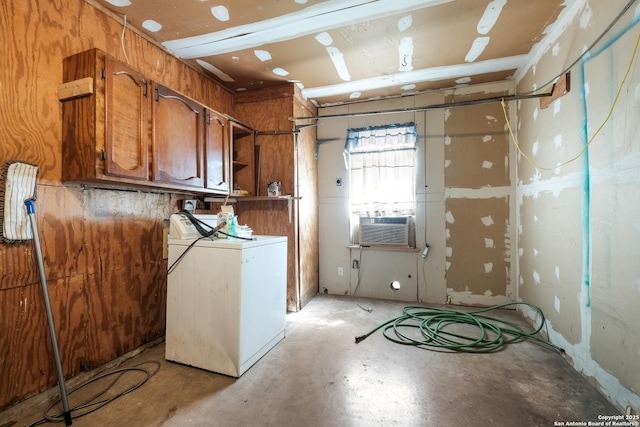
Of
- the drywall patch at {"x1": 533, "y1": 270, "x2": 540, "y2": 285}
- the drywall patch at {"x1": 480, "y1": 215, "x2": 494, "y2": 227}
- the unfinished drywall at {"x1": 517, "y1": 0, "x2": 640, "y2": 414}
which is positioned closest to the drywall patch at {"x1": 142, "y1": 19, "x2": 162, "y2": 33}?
the unfinished drywall at {"x1": 517, "y1": 0, "x2": 640, "y2": 414}

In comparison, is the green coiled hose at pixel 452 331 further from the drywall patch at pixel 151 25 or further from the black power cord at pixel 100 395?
the drywall patch at pixel 151 25

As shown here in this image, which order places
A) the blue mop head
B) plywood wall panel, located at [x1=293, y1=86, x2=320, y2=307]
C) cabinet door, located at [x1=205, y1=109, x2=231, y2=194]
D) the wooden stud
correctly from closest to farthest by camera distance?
1. the blue mop head
2. the wooden stud
3. cabinet door, located at [x1=205, y1=109, x2=231, y2=194]
4. plywood wall panel, located at [x1=293, y1=86, x2=320, y2=307]

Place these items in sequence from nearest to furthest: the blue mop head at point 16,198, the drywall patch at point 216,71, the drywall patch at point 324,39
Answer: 1. the blue mop head at point 16,198
2. the drywall patch at point 324,39
3. the drywall patch at point 216,71

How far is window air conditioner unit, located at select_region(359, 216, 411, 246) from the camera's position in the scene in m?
Answer: 3.39

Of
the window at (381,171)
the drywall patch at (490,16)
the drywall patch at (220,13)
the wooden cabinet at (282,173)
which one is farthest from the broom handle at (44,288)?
the drywall patch at (490,16)

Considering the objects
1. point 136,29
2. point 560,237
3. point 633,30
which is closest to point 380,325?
point 560,237

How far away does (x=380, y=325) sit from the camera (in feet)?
8.80

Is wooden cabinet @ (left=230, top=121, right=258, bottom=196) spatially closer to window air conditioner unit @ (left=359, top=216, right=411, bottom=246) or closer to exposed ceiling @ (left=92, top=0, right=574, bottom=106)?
exposed ceiling @ (left=92, top=0, right=574, bottom=106)

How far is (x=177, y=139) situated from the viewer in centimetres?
215

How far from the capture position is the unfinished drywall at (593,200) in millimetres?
1464

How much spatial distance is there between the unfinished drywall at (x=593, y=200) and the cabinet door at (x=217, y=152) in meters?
2.87

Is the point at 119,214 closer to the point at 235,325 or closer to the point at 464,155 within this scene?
the point at 235,325

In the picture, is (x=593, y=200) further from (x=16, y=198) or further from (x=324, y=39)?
(x=16, y=198)

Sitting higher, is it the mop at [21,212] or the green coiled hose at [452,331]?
the mop at [21,212]
